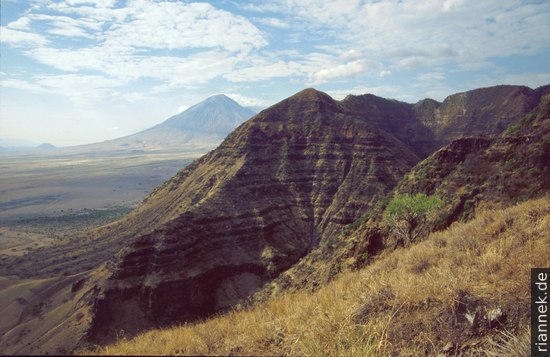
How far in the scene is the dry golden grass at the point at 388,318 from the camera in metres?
5.26

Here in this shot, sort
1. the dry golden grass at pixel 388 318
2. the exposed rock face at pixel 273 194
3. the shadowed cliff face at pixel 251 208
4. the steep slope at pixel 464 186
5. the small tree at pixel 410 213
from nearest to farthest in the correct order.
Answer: the dry golden grass at pixel 388 318
the steep slope at pixel 464 186
the small tree at pixel 410 213
the exposed rock face at pixel 273 194
the shadowed cliff face at pixel 251 208

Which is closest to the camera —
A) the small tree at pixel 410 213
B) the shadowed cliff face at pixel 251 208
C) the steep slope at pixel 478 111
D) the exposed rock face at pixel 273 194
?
the small tree at pixel 410 213

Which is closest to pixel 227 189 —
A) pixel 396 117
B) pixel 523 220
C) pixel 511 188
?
pixel 511 188

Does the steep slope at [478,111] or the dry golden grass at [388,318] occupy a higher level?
the steep slope at [478,111]

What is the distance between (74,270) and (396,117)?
86.8 metres

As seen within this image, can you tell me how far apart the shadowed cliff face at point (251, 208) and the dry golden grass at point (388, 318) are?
32303 millimetres

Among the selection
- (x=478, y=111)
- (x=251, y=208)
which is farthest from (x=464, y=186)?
(x=478, y=111)

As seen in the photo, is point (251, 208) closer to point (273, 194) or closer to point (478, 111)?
point (273, 194)

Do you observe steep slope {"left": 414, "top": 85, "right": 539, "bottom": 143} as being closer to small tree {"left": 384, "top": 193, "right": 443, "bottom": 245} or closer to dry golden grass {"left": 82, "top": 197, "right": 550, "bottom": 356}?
small tree {"left": 384, "top": 193, "right": 443, "bottom": 245}

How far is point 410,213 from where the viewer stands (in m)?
25.5

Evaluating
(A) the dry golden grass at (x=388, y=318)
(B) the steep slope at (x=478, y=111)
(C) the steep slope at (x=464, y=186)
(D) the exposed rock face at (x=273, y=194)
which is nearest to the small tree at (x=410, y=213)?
(C) the steep slope at (x=464, y=186)

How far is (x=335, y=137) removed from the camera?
7044 cm

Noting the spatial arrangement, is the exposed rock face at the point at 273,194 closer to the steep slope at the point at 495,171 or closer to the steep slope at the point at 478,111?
the steep slope at the point at 495,171

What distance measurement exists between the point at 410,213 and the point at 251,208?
3299cm
